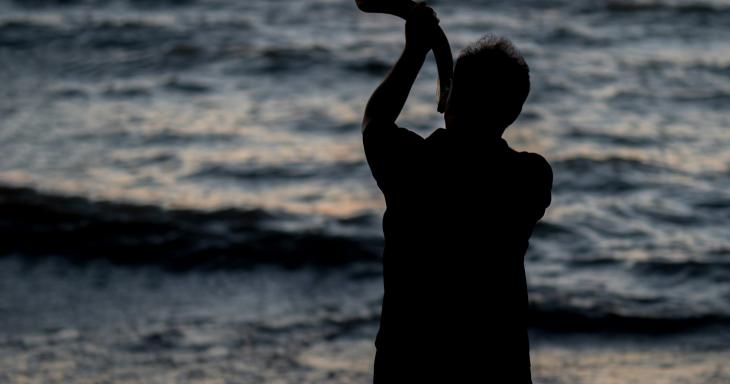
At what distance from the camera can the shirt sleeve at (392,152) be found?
2160mm

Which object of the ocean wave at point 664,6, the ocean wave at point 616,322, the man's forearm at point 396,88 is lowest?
the ocean wave at point 616,322

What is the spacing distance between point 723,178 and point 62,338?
4.53 m

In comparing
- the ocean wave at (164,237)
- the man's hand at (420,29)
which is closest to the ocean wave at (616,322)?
the ocean wave at (164,237)

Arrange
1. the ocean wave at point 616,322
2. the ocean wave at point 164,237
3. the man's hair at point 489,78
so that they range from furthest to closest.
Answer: the ocean wave at point 164,237 → the ocean wave at point 616,322 → the man's hair at point 489,78

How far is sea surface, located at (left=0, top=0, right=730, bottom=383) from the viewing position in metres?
5.38

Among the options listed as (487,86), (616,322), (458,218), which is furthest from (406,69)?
(616,322)

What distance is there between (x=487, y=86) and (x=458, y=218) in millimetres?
265

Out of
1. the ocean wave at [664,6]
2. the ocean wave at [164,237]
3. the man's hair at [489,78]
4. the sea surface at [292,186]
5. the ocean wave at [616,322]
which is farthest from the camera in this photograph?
the ocean wave at [664,6]

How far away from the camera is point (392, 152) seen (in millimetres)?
2160

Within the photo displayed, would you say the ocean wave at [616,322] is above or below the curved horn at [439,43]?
below

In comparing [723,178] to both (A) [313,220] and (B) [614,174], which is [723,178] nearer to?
(B) [614,174]

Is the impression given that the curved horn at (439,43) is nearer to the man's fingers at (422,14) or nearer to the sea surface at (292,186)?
the man's fingers at (422,14)

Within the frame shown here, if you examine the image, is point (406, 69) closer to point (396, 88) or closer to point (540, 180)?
point (396, 88)

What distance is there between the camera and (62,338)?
Answer: 17.6 feet
